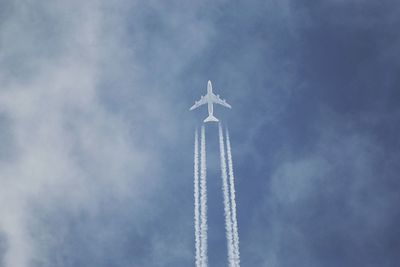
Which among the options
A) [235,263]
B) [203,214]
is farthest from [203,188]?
[235,263]

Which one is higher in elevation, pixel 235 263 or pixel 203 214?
pixel 203 214

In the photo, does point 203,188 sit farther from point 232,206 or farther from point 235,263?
point 235,263

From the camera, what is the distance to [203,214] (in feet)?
591

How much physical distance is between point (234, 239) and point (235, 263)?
789cm

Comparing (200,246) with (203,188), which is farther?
(203,188)

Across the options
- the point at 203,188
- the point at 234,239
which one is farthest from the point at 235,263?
the point at 203,188

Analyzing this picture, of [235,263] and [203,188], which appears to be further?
[203,188]

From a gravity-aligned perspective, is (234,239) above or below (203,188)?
below

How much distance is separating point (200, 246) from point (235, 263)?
10141 millimetres

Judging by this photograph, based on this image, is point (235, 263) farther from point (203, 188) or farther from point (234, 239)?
point (203, 188)

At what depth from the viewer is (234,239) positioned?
18075 centimetres

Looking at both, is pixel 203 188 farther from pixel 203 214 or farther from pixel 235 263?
pixel 235 263

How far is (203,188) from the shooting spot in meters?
188

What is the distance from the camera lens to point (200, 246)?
174000 millimetres
